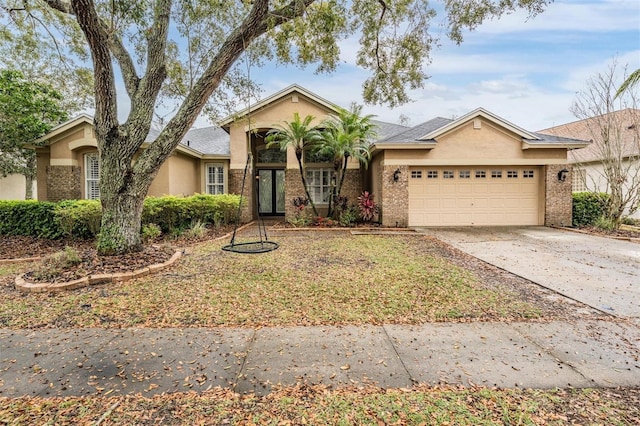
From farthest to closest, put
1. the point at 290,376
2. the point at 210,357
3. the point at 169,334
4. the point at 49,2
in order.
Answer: the point at 49,2
the point at 169,334
the point at 210,357
the point at 290,376

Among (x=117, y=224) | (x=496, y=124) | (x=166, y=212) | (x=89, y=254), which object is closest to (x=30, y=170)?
(x=166, y=212)

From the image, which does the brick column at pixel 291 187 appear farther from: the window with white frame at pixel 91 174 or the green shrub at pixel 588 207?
the green shrub at pixel 588 207

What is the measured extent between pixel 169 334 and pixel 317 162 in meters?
12.3

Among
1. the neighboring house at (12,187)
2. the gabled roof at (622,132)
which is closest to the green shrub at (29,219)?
the neighboring house at (12,187)

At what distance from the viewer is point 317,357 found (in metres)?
3.17

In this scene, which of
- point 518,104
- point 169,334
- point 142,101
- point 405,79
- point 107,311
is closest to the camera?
point 169,334

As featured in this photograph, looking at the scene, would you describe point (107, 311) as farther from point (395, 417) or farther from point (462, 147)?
point (462, 147)

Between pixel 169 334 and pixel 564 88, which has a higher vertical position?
pixel 564 88

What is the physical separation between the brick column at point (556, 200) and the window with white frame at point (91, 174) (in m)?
18.2

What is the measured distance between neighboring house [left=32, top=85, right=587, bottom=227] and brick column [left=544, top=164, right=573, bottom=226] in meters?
0.03

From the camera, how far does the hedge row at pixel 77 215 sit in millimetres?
9586

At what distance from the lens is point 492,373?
288 cm

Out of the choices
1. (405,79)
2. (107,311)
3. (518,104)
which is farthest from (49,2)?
(518,104)

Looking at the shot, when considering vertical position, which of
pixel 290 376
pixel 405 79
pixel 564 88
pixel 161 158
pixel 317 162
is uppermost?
pixel 564 88
